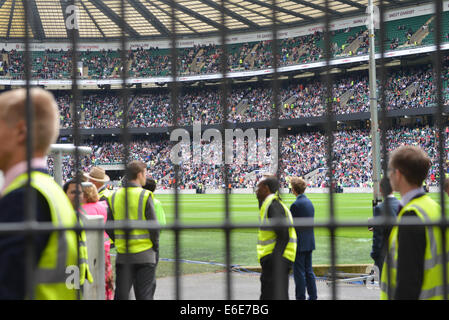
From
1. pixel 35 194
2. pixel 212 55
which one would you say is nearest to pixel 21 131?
pixel 35 194

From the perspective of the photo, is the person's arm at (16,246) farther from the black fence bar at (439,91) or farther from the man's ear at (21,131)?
the black fence bar at (439,91)

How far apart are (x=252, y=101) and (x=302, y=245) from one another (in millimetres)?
39590

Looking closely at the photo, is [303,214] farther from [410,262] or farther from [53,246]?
[53,246]

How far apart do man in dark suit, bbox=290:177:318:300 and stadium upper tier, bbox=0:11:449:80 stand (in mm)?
34077

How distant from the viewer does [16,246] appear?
1.77m

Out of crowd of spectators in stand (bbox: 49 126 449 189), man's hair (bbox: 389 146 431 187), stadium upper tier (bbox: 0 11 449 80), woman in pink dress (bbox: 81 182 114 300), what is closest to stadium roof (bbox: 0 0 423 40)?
stadium upper tier (bbox: 0 11 449 80)

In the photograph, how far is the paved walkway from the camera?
7.07 meters

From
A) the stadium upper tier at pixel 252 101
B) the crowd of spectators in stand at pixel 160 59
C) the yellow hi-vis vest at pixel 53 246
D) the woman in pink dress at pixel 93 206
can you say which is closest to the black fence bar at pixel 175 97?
the yellow hi-vis vest at pixel 53 246

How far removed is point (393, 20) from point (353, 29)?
3.21 metres

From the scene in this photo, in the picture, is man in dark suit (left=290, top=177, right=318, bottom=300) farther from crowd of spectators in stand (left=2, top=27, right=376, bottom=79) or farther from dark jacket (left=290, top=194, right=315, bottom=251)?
crowd of spectators in stand (left=2, top=27, right=376, bottom=79)

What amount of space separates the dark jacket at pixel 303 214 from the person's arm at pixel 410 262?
3.58 m

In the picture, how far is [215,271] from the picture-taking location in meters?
9.29

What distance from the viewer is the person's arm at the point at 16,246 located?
171 centimetres

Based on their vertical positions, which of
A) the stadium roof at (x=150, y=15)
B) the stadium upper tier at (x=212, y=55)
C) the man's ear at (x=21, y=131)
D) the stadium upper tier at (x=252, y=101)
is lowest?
the man's ear at (x=21, y=131)
